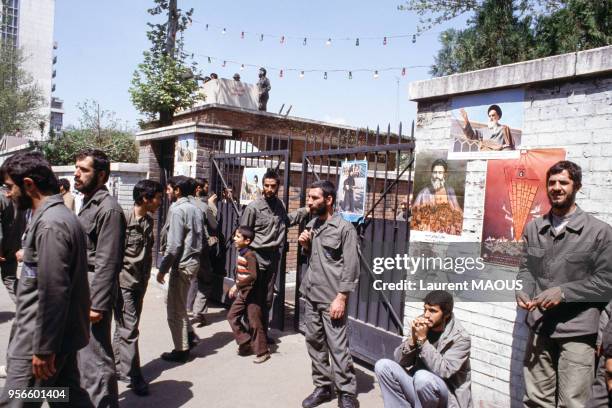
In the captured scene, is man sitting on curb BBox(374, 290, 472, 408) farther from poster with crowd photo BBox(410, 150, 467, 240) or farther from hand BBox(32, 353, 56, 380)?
hand BBox(32, 353, 56, 380)

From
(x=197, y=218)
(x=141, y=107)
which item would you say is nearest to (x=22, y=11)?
(x=141, y=107)

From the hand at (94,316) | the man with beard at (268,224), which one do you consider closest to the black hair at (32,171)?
the hand at (94,316)

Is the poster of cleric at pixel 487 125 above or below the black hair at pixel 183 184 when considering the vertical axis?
above

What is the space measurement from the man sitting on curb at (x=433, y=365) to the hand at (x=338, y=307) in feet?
2.02

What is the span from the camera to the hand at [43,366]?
271cm

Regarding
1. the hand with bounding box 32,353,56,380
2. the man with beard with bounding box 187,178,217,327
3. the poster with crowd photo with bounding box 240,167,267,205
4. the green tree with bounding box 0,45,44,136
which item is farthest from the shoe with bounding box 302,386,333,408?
the green tree with bounding box 0,45,44,136

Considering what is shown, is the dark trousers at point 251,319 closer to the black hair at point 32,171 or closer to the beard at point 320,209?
the beard at point 320,209

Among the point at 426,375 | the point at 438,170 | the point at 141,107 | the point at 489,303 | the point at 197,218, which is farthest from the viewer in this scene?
the point at 141,107

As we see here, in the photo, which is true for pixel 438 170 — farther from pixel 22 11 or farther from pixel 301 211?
pixel 22 11

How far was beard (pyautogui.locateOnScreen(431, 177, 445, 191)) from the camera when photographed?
172 inches

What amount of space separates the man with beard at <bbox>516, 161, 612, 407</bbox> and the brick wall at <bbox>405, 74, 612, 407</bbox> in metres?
0.34

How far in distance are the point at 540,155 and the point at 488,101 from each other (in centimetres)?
68

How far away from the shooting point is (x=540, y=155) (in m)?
3.66

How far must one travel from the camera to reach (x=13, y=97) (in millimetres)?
30141
